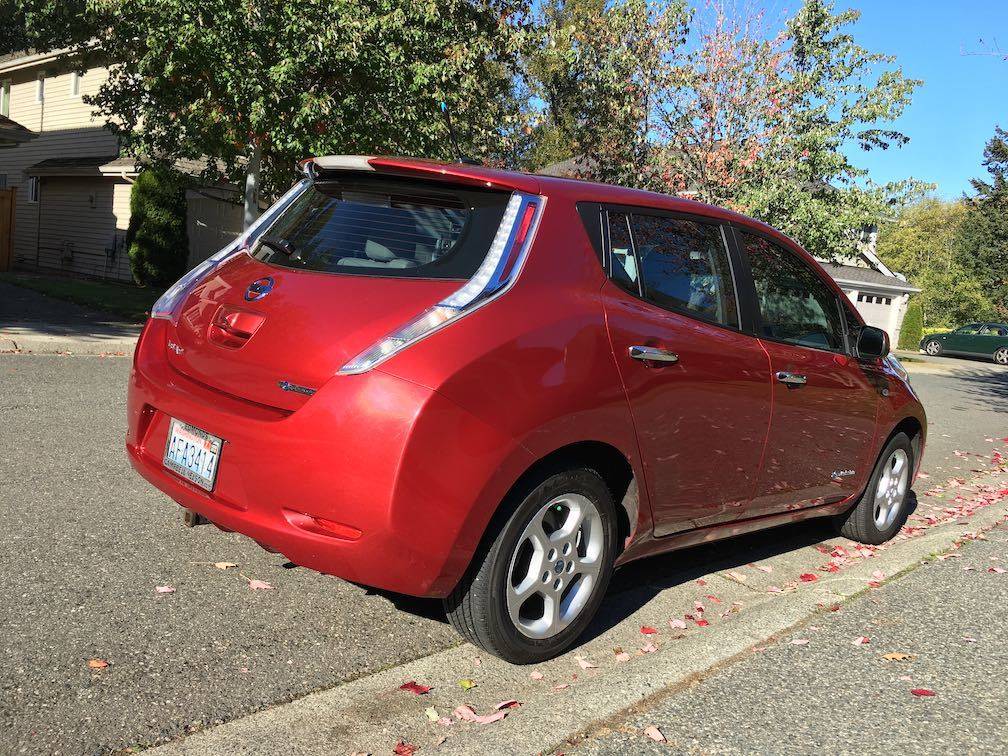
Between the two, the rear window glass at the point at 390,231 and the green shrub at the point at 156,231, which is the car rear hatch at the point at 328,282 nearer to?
the rear window glass at the point at 390,231

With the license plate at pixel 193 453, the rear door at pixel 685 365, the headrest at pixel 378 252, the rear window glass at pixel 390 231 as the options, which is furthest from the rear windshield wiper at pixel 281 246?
the rear door at pixel 685 365

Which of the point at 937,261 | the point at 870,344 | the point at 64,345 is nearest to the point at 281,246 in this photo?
the point at 870,344

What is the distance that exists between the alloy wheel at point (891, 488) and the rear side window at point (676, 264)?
2.16 metres

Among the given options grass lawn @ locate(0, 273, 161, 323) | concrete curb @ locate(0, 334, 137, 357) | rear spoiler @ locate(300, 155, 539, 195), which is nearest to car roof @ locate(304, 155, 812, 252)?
rear spoiler @ locate(300, 155, 539, 195)

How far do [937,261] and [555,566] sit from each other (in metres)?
75.5

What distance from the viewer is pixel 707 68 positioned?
68.5 ft

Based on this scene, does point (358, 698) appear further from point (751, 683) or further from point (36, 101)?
point (36, 101)

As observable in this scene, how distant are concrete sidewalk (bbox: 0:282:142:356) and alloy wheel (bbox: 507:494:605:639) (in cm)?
888

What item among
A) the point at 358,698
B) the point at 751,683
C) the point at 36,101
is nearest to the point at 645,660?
the point at 751,683

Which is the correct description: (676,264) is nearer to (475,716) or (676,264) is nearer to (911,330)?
(475,716)

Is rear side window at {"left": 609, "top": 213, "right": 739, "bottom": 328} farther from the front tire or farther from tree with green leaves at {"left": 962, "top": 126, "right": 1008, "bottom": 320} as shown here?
tree with green leaves at {"left": 962, "top": 126, "right": 1008, "bottom": 320}

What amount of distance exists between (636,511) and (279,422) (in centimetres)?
149

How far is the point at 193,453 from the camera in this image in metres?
3.34

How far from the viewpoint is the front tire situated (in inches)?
128
